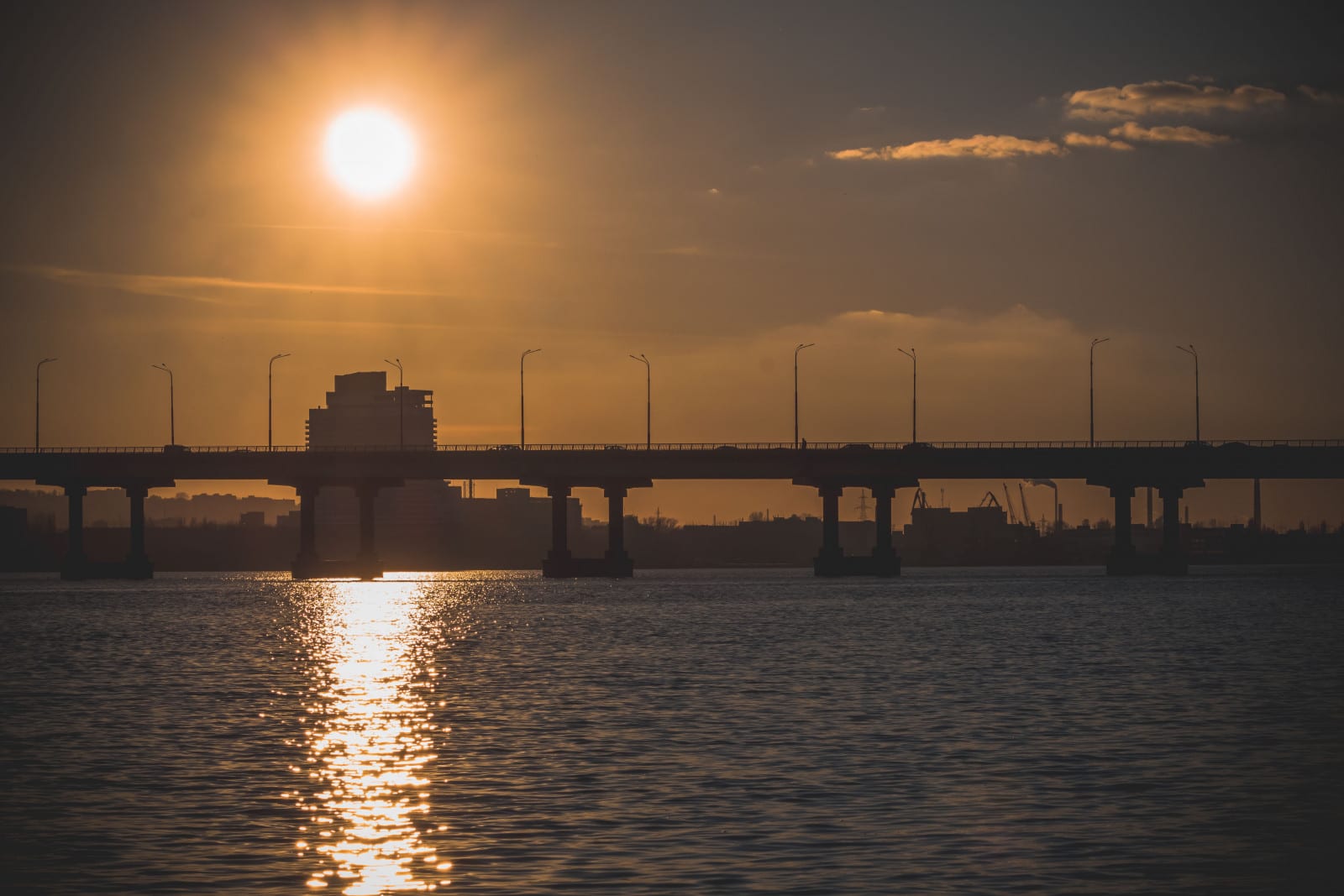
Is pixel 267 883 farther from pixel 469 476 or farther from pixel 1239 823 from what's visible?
pixel 469 476

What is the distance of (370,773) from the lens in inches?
1405

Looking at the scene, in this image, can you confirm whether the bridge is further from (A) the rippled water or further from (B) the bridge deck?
(A) the rippled water

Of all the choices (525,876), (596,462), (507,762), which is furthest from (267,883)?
(596,462)

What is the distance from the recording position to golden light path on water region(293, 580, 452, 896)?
25125 mm

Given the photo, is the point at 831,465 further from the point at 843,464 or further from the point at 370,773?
the point at 370,773

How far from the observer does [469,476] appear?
637ft

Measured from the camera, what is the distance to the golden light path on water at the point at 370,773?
82.4 ft

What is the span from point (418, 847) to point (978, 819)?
902 cm

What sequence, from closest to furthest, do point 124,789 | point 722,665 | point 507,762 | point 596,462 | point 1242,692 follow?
point 124,789 → point 507,762 → point 1242,692 → point 722,665 → point 596,462

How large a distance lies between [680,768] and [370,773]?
6158mm

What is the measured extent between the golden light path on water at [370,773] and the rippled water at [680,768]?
13 centimetres

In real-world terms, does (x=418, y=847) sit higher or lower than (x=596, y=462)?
lower


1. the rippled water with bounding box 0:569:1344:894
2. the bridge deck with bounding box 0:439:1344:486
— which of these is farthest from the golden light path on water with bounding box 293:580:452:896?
the bridge deck with bounding box 0:439:1344:486

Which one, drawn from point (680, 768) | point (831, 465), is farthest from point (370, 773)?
point (831, 465)
